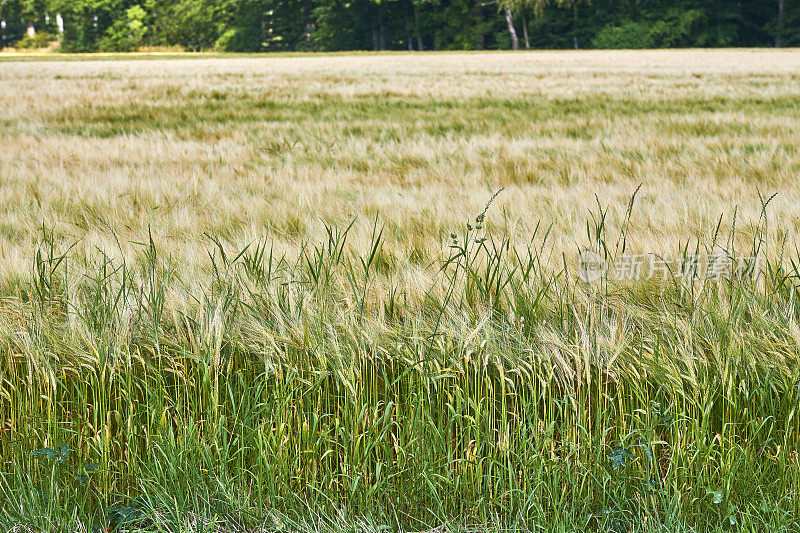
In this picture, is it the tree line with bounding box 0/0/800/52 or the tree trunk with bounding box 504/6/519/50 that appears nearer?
the tree line with bounding box 0/0/800/52

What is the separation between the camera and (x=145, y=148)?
5035 mm

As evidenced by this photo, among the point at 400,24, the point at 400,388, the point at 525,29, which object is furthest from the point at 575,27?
the point at 400,388

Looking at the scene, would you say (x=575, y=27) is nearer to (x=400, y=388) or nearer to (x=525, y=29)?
(x=525, y=29)

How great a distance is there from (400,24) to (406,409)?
60141mm

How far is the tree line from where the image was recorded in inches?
1870

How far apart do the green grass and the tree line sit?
47869mm

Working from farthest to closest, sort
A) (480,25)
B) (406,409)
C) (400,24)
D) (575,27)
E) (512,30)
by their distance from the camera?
(400,24), (480,25), (575,27), (512,30), (406,409)

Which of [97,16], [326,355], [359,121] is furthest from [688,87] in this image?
[97,16]

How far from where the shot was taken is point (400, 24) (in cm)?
5753

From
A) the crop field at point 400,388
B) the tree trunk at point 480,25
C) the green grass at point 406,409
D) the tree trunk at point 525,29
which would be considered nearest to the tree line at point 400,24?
the tree trunk at point 480,25

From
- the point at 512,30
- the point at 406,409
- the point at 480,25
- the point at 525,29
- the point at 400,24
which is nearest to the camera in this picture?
the point at 406,409

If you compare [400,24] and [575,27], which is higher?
[400,24]

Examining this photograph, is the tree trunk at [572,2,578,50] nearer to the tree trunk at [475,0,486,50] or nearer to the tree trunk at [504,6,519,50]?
the tree trunk at [504,6,519,50]

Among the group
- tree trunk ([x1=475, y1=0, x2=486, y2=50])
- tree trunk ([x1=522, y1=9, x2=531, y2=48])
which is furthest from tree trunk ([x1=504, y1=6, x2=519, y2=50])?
tree trunk ([x1=475, y1=0, x2=486, y2=50])
